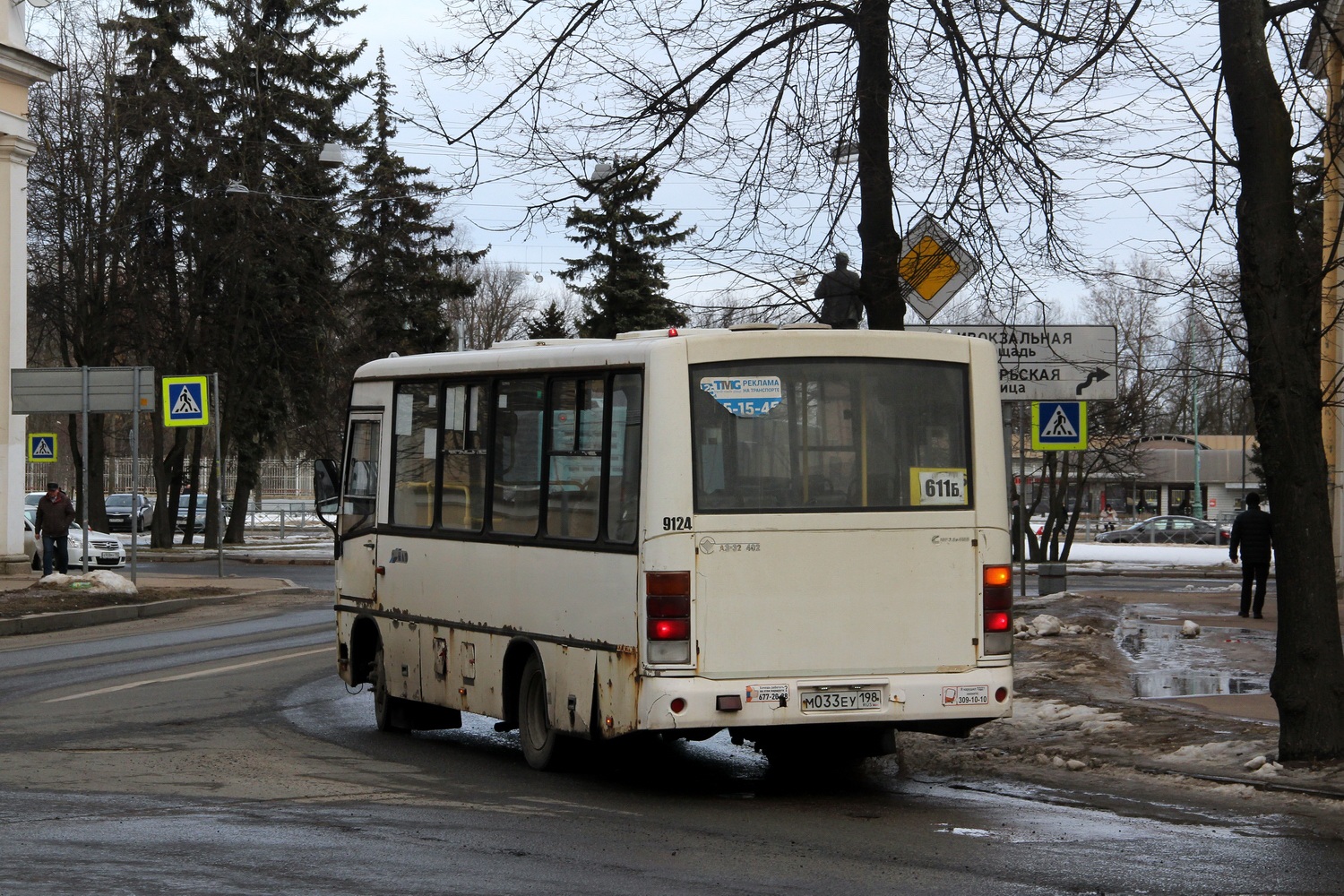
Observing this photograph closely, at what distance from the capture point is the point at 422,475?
12.0 meters

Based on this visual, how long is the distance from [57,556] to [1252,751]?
2460cm

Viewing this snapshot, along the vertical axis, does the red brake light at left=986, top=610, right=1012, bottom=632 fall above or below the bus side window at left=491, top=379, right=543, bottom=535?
→ below

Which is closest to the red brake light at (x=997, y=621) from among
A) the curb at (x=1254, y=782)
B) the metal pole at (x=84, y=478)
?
the curb at (x=1254, y=782)

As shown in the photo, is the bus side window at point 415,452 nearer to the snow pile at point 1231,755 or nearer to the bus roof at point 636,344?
the bus roof at point 636,344

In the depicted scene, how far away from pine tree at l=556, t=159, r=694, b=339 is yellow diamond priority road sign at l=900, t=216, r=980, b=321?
191cm

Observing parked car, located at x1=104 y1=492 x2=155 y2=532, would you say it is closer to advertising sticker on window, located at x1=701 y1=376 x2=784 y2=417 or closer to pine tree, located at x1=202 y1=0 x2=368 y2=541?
pine tree, located at x1=202 y1=0 x2=368 y2=541

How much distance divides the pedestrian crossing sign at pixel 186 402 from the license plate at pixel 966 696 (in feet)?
74.5

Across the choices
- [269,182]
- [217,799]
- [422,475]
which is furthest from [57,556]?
[217,799]

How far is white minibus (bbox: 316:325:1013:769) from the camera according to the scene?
30.1ft

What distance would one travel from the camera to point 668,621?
9094mm

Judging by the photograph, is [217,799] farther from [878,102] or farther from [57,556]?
[57,556]

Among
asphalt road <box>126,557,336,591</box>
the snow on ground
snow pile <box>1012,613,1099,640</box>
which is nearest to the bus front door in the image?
snow pile <box>1012,613,1099,640</box>

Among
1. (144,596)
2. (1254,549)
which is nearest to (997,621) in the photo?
(1254,549)

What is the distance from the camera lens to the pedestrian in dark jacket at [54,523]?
29875mm
